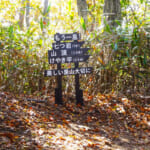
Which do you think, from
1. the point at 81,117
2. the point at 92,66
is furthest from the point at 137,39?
the point at 81,117

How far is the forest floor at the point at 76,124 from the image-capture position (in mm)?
3434

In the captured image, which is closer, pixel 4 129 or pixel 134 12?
pixel 4 129

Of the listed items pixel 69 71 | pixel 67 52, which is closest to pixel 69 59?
pixel 67 52

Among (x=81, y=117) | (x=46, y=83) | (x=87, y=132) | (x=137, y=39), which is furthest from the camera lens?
(x=46, y=83)

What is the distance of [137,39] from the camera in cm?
598

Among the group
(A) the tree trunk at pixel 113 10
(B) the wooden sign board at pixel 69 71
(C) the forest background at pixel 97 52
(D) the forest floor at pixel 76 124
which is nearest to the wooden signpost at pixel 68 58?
(B) the wooden sign board at pixel 69 71

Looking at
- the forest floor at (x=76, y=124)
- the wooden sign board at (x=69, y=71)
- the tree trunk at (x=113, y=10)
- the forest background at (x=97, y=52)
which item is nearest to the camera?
the forest floor at (x=76, y=124)

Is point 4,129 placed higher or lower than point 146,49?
lower

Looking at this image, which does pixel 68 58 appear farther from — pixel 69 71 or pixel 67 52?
pixel 69 71

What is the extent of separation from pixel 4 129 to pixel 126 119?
2776 millimetres

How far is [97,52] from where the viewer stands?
245 inches

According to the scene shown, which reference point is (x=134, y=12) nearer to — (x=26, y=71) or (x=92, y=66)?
(x=92, y=66)

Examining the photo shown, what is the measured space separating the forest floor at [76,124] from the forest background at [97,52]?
49 centimetres

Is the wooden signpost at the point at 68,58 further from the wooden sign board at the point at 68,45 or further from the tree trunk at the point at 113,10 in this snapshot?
the tree trunk at the point at 113,10
